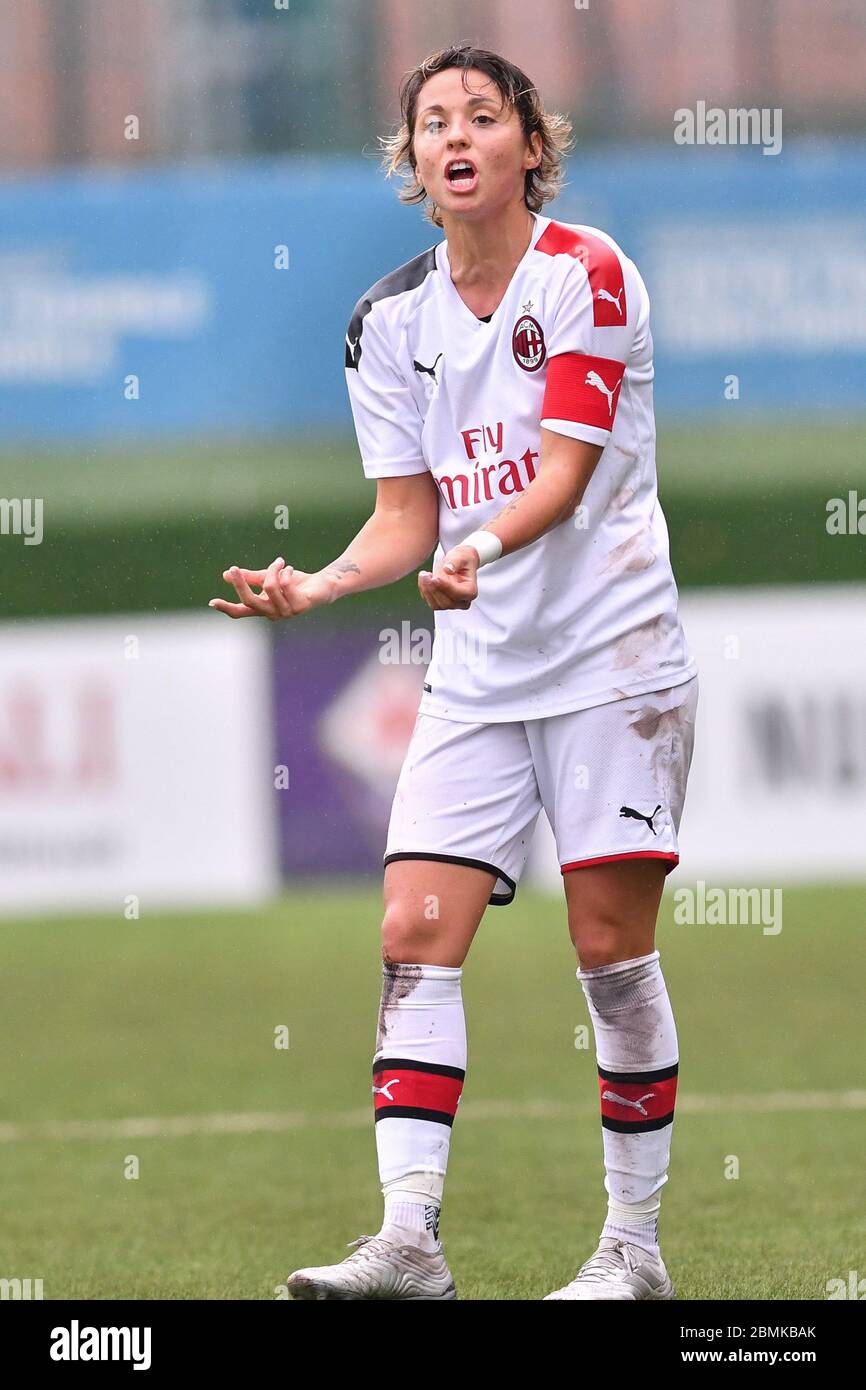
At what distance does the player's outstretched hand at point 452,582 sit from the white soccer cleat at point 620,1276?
1174 mm

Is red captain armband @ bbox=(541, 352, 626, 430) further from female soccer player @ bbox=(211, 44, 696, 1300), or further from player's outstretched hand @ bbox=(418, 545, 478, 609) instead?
player's outstretched hand @ bbox=(418, 545, 478, 609)

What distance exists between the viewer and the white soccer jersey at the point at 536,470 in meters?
3.62

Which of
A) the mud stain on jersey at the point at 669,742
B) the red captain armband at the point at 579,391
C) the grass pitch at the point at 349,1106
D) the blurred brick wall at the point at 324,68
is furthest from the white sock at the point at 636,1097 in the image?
the blurred brick wall at the point at 324,68

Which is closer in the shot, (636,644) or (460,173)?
(460,173)

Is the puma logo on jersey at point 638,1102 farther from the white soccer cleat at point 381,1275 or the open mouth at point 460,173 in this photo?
the open mouth at point 460,173

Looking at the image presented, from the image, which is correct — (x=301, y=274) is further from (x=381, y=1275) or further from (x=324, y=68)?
(x=381, y=1275)

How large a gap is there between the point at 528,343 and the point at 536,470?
0.22m

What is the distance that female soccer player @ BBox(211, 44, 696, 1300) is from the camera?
355 cm

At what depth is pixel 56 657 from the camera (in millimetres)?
9930

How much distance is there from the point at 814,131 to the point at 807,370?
1.52 metres

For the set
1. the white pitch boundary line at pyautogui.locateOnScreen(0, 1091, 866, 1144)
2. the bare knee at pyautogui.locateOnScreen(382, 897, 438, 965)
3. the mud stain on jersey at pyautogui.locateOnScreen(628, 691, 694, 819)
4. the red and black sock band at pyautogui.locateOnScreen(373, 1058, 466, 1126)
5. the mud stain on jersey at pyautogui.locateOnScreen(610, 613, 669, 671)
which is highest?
the mud stain on jersey at pyautogui.locateOnScreen(610, 613, 669, 671)

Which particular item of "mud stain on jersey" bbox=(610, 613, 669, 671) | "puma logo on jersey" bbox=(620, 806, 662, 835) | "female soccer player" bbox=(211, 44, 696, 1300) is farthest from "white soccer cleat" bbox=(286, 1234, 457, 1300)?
"mud stain on jersey" bbox=(610, 613, 669, 671)

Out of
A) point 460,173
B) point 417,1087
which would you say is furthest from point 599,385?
point 417,1087

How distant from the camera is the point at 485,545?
11.0 ft
